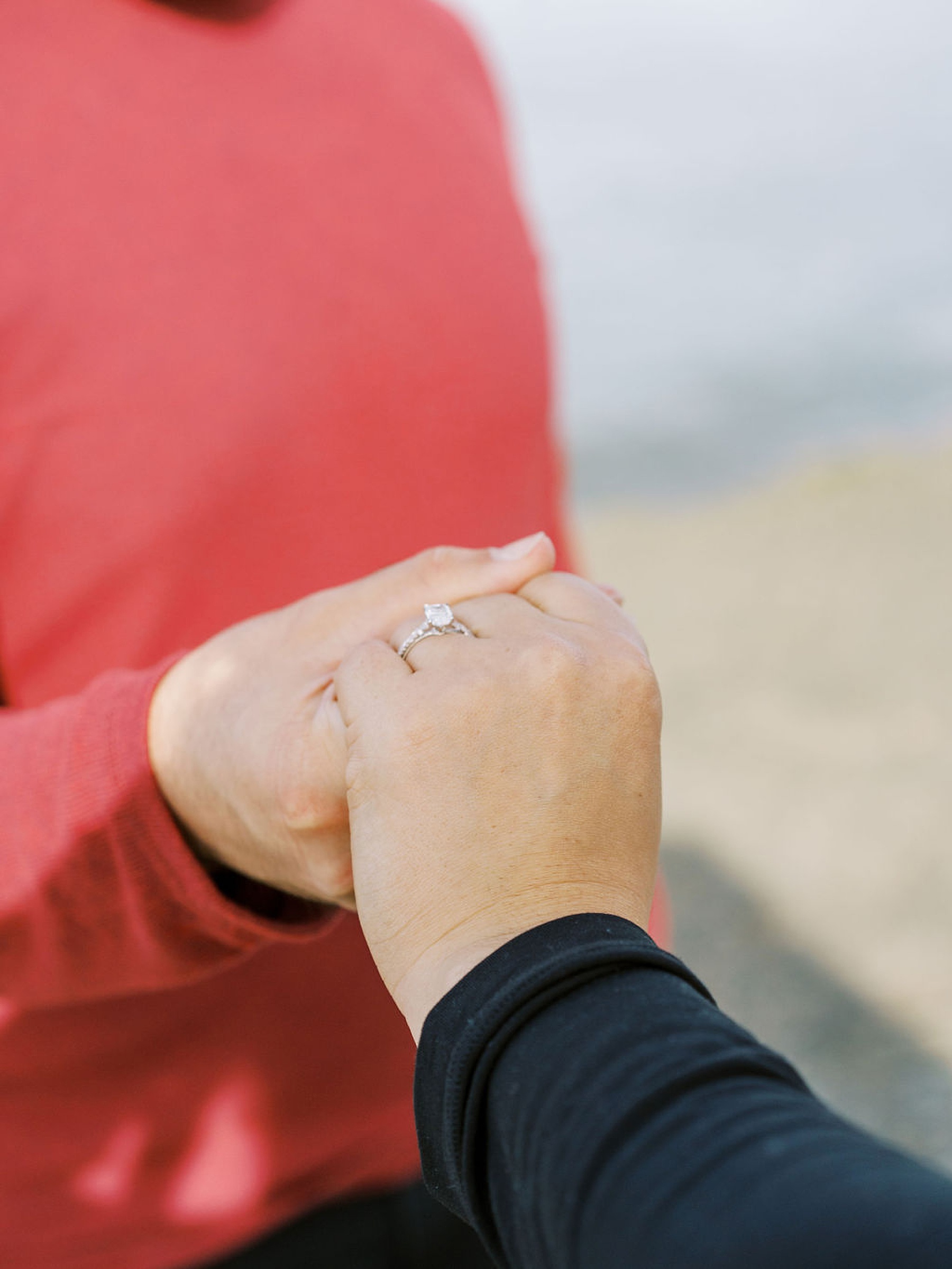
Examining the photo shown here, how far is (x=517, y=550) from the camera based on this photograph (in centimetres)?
88

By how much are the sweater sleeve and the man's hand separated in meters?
0.03

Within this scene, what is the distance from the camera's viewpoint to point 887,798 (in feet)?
10.7

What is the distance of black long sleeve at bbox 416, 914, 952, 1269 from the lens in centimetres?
41

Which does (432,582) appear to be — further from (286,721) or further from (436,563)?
(286,721)

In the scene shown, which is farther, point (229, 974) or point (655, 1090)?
point (229, 974)

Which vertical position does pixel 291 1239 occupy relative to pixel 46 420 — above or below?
below

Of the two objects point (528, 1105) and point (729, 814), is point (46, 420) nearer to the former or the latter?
point (528, 1105)

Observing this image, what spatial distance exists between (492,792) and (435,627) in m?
0.19

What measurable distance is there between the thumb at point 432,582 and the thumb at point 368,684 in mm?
59

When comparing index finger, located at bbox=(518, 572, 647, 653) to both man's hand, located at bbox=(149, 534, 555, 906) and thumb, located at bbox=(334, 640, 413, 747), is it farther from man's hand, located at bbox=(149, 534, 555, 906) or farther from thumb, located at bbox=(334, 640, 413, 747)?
thumb, located at bbox=(334, 640, 413, 747)

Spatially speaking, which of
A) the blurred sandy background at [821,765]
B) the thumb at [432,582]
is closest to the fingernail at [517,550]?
the thumb at [432,582]

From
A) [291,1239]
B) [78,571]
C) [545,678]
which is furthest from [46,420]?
[291,1239]

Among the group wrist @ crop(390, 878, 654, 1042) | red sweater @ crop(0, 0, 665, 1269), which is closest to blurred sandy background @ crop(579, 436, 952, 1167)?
red sweater @ crop(0, 0, 665, 1269)

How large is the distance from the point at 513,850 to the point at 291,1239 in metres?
0.75
